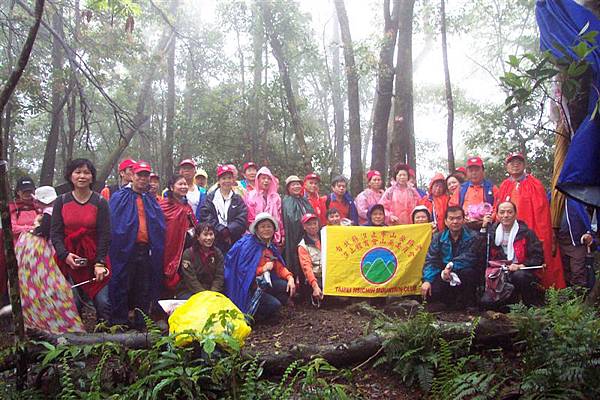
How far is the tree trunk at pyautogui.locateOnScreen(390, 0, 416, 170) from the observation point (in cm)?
877

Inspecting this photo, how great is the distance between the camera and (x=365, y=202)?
6.77 metres

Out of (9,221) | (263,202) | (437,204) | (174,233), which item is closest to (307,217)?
(263,202)

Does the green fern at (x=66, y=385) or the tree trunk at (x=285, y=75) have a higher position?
the tree trunk at (x=285, y=75)

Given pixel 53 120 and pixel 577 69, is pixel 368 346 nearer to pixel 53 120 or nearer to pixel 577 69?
pixel 577 69

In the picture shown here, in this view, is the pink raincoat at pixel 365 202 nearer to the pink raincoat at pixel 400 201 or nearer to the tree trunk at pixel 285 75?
the pink raincoat at pixel 400 201

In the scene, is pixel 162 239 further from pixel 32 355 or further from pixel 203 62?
pixel 203 62

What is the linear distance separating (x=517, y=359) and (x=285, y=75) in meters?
8.22

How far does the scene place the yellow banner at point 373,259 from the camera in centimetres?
559

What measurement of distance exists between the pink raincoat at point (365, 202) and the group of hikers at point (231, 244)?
1.59 ft

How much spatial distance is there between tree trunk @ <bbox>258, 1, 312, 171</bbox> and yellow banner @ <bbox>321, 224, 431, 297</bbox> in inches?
172

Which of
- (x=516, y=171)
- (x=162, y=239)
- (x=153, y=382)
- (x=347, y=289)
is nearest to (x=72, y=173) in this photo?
(x=162, y=239)

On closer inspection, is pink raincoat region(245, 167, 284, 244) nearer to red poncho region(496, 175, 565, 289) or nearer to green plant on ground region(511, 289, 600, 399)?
red poncho region(496, 175, 565, 289)

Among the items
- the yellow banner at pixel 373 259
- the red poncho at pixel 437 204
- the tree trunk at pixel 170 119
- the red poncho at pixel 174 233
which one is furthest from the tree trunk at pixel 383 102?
the tree trunk at pixel 170 119

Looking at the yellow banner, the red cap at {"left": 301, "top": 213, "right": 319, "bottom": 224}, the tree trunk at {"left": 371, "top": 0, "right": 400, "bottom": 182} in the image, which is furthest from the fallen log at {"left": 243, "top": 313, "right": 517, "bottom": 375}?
the tree trunk at {"left": 371, "top": 0, "right": 400, "bottom": 182}
